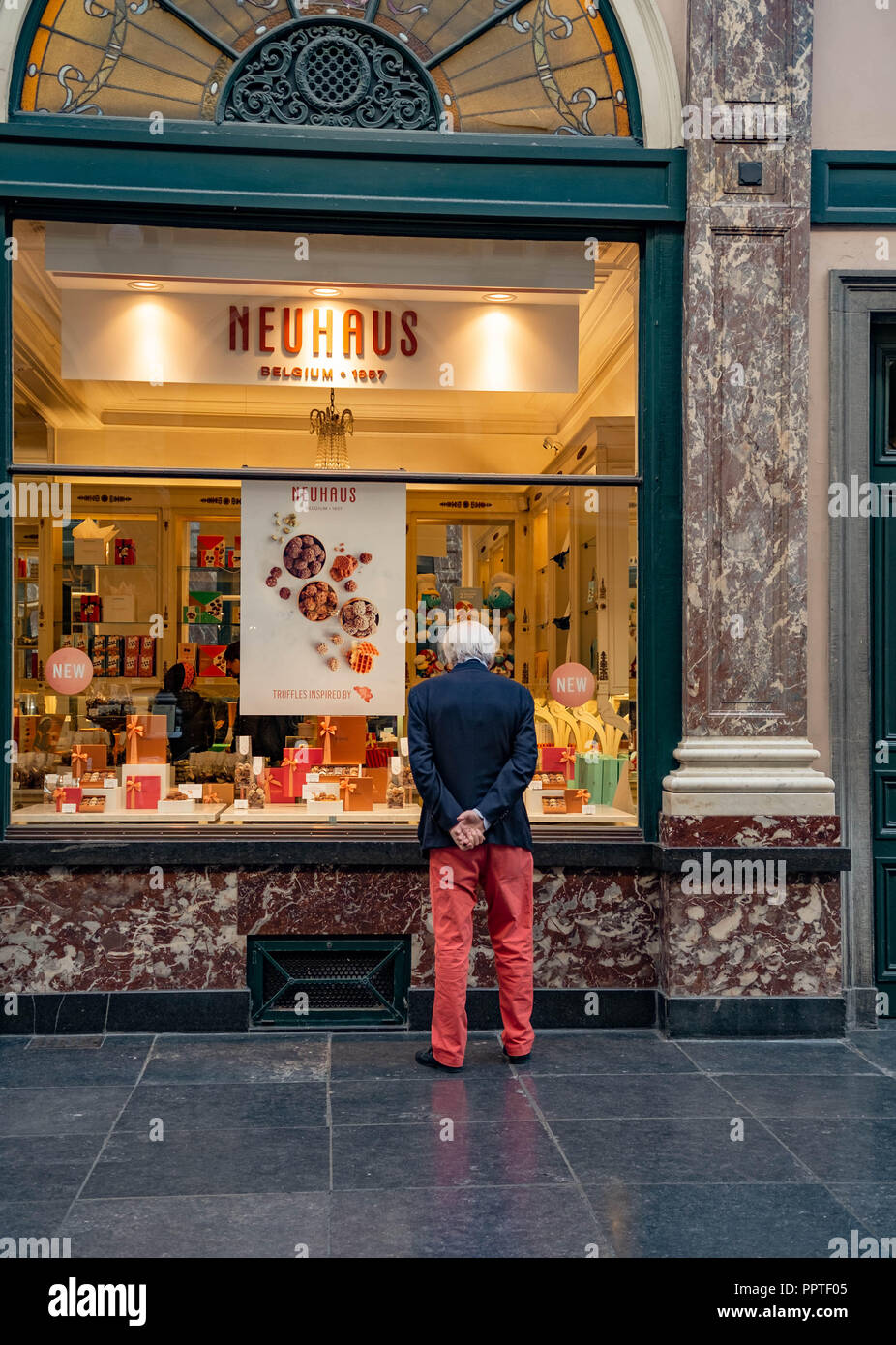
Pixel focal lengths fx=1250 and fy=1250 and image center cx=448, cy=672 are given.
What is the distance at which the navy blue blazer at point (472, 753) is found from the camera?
576 cm

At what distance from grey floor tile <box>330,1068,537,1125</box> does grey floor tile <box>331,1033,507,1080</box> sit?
68 mm

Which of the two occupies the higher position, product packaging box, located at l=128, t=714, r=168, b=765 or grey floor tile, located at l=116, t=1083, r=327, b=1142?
product packaging box, located at l=128, t=714, r=168, b=765

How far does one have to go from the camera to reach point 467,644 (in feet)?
19.8

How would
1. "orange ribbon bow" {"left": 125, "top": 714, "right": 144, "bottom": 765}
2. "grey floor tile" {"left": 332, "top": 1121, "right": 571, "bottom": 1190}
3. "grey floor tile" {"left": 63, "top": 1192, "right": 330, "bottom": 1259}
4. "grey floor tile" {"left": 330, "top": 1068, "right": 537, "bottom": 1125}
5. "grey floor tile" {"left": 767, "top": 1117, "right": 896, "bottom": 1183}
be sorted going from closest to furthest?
1. "grey floor tile" {"left": 63, "top": 1192, "right": 330, "bottom": 1259}
2. "grey floor tile" {"left": 332, "top": 1121, "right": 571, "bottom": 1190}
3. "grey floor tile" {"left": 767, "top": 1117, "right": 896, "bottom": 1183}
4. "grey floor tile" {"left": 330, "top": 1068, "right": 537, "bottom": 1125}
5. "orange ribbon bow" {"left": 125, "top": 714, "right": 144, "bottom": 765}

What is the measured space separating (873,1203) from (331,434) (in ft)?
14.7

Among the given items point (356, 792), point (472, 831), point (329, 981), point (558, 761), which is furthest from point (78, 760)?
point (558, 761)

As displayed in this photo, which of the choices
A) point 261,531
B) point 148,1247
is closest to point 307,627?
point 261,531

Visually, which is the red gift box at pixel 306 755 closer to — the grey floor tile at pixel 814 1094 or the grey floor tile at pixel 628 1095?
the grey floor tile at pixel 628 1095

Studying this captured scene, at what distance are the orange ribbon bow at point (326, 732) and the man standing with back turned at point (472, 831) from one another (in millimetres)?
1017

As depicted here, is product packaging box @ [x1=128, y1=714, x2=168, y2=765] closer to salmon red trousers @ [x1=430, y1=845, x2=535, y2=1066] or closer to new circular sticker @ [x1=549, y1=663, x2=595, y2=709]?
salmon red trousers @ [x1=430, y1=845, x2=535, y2=1066]

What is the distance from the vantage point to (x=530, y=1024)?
6133 millimetres

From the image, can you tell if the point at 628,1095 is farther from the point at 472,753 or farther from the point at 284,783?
the point at 284,783

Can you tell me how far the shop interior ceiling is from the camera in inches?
259

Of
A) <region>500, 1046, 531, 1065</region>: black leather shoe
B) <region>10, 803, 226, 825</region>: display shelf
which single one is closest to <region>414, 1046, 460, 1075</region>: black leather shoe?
<region>500, 1046, 531, 1065</region>: black leather shoe
